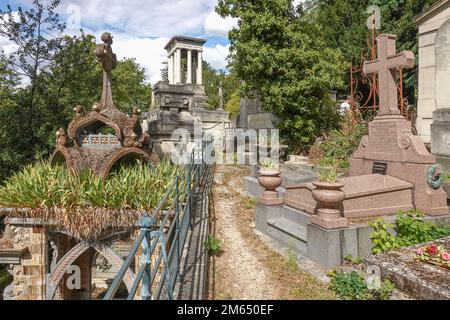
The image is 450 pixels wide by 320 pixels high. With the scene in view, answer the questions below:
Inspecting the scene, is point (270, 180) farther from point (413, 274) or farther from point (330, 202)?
point (413, 274)

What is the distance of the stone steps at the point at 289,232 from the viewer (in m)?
5.48

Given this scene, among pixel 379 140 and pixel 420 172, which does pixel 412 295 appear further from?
pixel 379 140

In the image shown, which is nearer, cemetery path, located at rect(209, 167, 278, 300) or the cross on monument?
cemetery path, located at rect(209, 167, 278, 300)

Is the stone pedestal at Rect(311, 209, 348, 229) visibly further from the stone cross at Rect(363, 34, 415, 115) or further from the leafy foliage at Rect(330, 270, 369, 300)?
the stone cross at Rect(363, 34, 415, 115)

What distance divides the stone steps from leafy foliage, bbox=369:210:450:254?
1115 millimetres

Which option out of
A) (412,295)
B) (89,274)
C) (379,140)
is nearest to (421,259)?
(412,295)

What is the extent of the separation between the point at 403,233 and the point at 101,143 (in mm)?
6755

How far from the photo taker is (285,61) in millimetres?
11688

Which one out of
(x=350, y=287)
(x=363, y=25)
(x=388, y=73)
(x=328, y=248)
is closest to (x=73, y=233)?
(x=328, y=248)

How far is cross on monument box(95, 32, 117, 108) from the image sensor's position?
8.45m

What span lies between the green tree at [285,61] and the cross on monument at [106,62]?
4.88 metres

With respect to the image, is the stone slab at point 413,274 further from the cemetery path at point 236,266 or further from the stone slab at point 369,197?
the cemetery path at point 236,266

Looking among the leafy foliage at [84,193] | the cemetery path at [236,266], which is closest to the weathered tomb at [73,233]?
the leafy foliage at [84,193]

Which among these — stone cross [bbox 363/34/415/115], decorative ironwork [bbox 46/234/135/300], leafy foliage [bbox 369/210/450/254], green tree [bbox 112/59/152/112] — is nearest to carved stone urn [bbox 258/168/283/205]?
leafy foliage [bbox 369/210/450/254]
